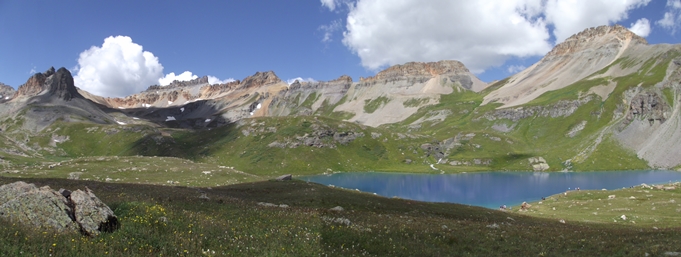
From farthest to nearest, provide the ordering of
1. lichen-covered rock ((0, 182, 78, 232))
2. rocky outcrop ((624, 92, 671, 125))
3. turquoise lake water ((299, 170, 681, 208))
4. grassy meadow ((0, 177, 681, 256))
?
rocky outcrop ((624, 92, 671, 125)) → turquoise lake water ((299, 170, 681, 208)) → lichen-covered rock ((0, 182, 78, 232)) → grassy meadow ((0, 177, 681, 256))

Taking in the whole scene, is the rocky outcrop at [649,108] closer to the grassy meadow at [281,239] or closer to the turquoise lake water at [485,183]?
the turquoise lake water at [485,183]

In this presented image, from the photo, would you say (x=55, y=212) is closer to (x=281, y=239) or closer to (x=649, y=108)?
(x=281, y=239)

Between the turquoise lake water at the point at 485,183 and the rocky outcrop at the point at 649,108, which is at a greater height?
the rocky outcrop at the point at 649,108

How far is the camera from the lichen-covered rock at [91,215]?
13797 millimetres

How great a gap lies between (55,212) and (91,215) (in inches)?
49.1

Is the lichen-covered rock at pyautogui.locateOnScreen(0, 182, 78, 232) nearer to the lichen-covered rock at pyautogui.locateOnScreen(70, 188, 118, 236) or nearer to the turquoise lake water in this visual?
the lichen-covered rock at pyautogui.locateOnScreen(70, 188, 118, 236)

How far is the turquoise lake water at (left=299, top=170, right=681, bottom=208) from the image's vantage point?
93500mm

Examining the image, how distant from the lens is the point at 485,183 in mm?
120062

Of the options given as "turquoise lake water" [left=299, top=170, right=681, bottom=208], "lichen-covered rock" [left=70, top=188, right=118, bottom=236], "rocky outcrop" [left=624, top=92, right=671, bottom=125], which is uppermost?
"rocky outcrop" [left=624, top=92, right=671, bottom=125]

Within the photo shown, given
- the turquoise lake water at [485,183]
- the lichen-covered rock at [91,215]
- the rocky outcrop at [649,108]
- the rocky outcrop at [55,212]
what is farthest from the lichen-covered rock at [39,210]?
the rocky outcrop at [649,108]

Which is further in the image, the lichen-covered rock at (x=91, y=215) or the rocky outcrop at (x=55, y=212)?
the lichen-covered rock at (x=91, y=215)

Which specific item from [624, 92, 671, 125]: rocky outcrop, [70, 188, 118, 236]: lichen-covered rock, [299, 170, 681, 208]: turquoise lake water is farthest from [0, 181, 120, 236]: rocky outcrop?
[624, 92, 671, 125]: rocky outcrop

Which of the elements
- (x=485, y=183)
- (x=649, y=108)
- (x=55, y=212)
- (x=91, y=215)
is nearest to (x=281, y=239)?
(x=91, y=215)

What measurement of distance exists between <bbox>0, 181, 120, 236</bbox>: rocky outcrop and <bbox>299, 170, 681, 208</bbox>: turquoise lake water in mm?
79356
